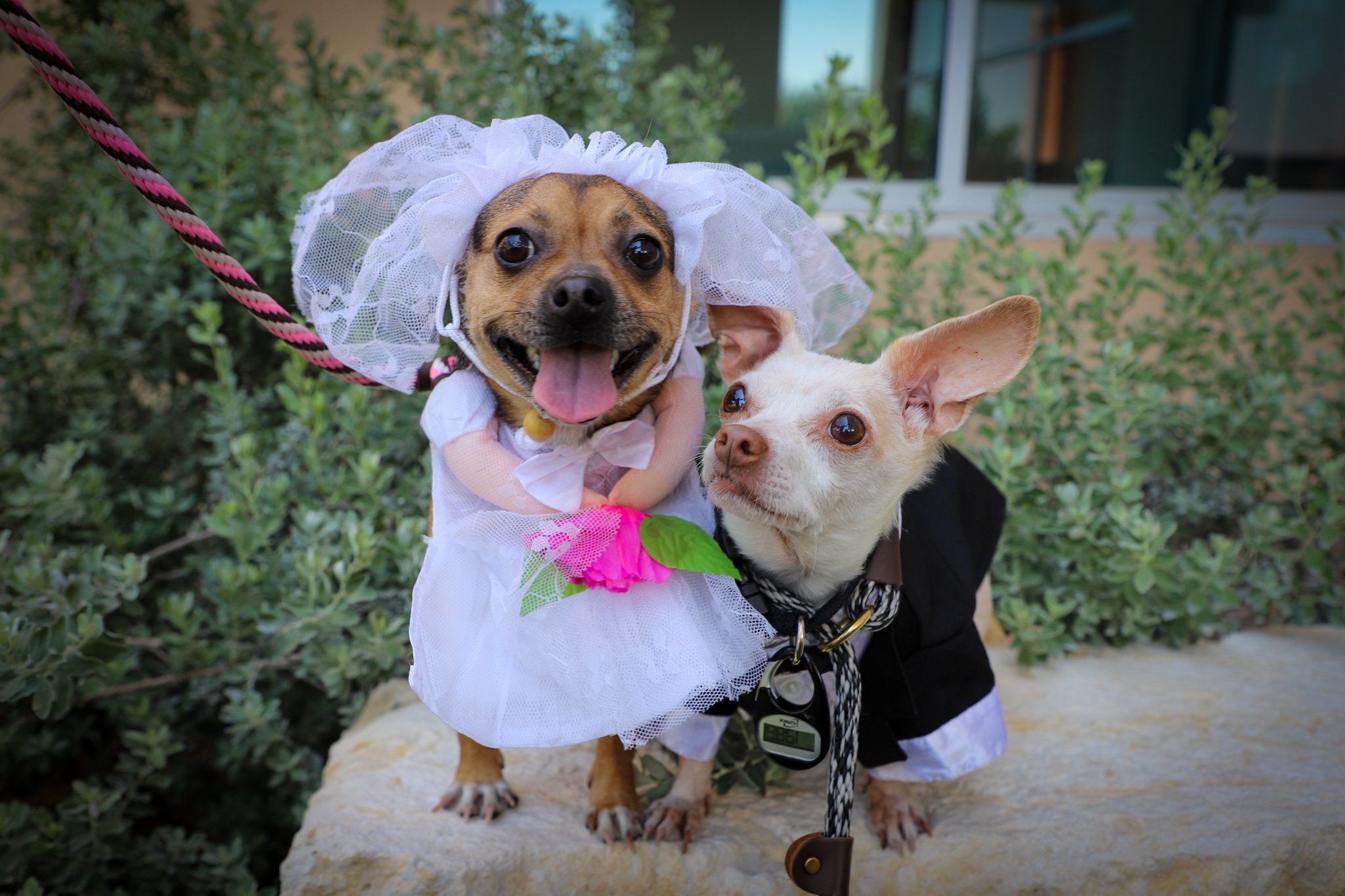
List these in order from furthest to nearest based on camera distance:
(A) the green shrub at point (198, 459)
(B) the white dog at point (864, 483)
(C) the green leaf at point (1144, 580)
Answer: (C) the green leaf at point (1144, 580) → (A) the green shrub at point (198, 459) → (B) the white dog at point (864, 483)

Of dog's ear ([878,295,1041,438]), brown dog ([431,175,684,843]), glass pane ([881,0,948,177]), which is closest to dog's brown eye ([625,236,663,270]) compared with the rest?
brown dog ([431,175,684,843])

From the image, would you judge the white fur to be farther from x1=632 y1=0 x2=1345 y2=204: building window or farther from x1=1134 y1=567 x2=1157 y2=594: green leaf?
x1=632 y1=0 x2=1345 y2=204: building window

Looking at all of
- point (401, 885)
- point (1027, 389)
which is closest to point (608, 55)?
point (1027, 389)

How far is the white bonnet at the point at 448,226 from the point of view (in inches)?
65.9

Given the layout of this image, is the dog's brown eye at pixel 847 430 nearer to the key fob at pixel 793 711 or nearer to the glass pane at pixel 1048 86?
the key fob at pixel 793 711

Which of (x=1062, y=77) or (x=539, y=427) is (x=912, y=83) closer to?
(x=1062, y=77)

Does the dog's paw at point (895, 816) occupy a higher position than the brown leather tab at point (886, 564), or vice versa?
the brown leather tab at point (886, 564)

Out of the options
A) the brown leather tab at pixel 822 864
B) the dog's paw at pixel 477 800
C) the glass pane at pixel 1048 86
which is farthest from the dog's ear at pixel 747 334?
the glass pane at pixel 1048 86

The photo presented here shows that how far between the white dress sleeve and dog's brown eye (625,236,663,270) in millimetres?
407

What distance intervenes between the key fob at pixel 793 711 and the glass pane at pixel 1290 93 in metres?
5.61

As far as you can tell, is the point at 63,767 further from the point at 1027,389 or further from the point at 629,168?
the point at 1027,389

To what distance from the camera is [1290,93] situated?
5.84 m

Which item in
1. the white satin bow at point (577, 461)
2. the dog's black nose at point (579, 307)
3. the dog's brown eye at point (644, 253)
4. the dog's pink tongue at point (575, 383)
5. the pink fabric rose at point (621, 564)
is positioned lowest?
the pink fabric rose at point (621, 564)

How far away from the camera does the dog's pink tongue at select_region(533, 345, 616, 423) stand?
155cm
